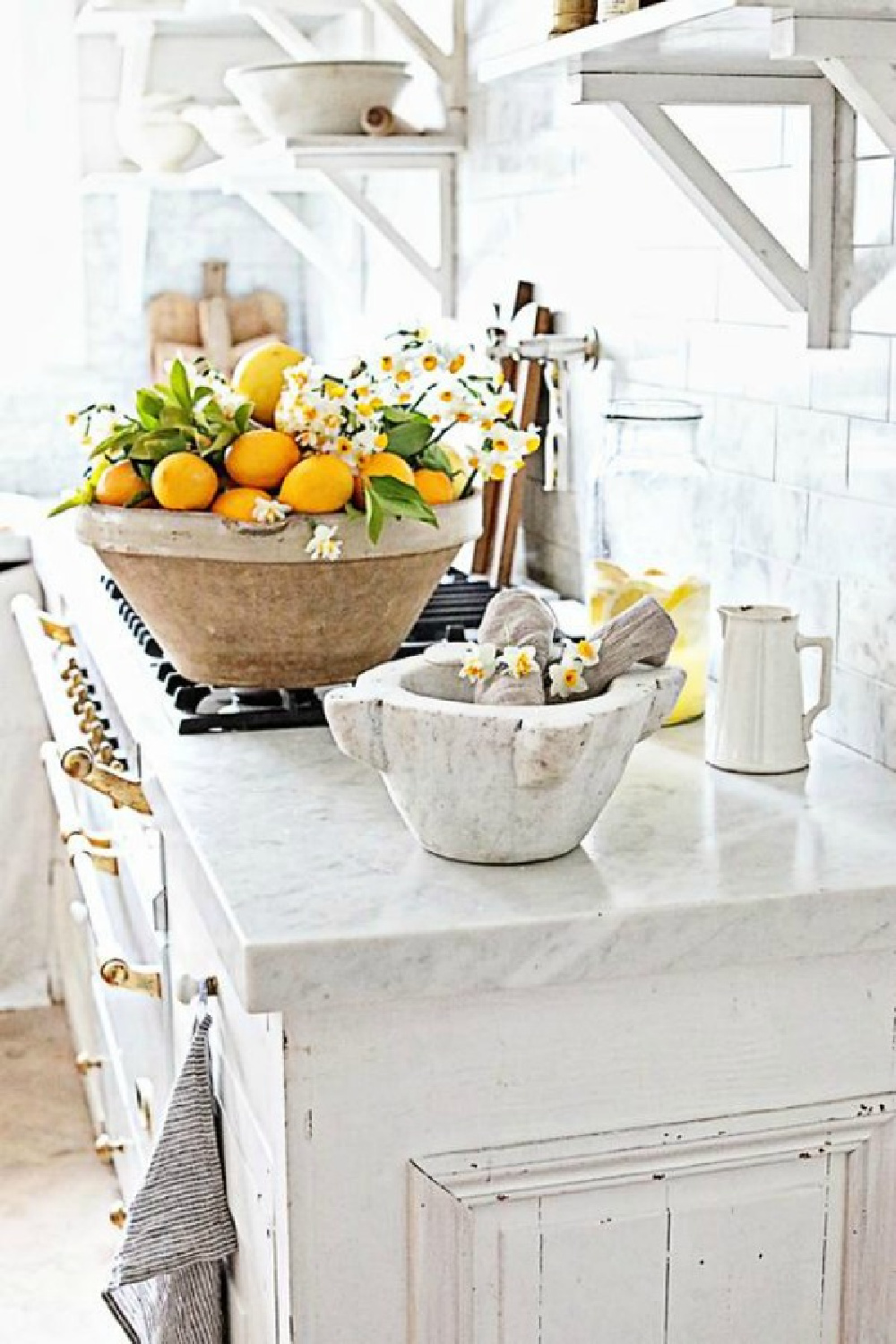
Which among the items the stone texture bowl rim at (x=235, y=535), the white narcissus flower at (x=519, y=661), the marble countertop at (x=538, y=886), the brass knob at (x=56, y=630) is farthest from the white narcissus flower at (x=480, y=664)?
the brass knob at (x=56, y=630)

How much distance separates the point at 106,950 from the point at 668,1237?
2.86ft

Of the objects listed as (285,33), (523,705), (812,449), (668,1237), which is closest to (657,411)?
(812,449)

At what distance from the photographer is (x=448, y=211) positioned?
288 centimetres

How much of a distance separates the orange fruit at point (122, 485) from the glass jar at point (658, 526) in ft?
1.52

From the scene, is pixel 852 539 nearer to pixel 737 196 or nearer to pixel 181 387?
pixel 737 196

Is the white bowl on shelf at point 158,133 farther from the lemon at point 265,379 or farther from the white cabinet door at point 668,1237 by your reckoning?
the white cabinet door at point 668,1237

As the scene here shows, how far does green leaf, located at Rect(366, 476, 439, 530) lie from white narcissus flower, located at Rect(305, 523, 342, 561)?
0.04m

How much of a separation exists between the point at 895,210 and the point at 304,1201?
0.94 meters

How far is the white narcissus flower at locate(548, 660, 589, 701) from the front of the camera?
1372mm

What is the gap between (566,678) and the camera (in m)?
1.37

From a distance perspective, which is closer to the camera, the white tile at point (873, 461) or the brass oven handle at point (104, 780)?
the white tile at point (873, 461)

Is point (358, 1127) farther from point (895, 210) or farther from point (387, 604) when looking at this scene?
point (895, 210)

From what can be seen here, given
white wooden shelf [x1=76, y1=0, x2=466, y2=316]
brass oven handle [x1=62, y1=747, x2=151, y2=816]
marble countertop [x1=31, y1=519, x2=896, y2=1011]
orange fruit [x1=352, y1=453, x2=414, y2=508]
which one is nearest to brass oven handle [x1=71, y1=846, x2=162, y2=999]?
brass oven handle [x1=62, y1=747, x2=151, y2=816]

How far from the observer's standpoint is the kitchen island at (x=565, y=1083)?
1.24 meters
